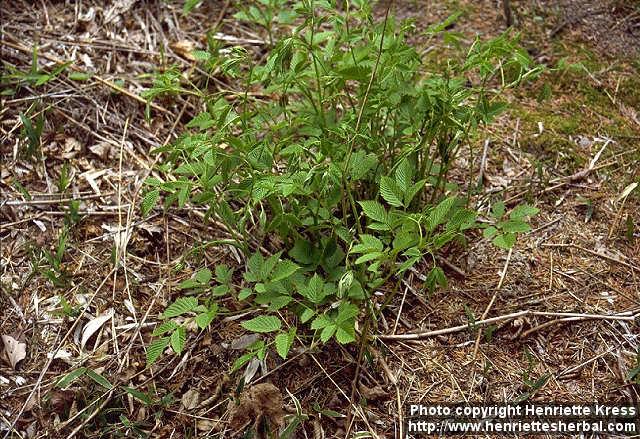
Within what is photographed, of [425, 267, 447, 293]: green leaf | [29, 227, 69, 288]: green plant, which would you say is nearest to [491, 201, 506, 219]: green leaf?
[425, 267, 447, 293]: green leaf

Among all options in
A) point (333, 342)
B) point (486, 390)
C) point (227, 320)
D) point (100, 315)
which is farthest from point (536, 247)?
point (100, 315)

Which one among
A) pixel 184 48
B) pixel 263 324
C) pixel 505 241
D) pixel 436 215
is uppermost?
pixel 436 215

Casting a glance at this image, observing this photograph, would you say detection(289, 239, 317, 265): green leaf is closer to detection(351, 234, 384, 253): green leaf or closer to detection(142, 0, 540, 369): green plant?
detection(142, 0, 540, 369): green plant

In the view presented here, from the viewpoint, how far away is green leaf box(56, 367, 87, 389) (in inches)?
86.2

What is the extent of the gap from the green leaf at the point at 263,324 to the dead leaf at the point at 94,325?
0.67 m

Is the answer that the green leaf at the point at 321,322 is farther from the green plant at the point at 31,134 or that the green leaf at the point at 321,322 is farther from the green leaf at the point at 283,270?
the green plant at the point at 31,134

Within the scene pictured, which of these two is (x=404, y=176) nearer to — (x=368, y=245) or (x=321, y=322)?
(x=368, y=245)

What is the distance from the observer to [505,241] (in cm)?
203

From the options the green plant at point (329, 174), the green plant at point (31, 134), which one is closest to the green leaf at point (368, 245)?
the green plant at point (329, 174)

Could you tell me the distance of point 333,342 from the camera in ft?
7.40

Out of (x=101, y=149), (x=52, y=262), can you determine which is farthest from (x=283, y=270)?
(x=101, y=149)

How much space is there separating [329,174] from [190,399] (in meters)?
0.88

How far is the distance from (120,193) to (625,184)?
205 centimetres

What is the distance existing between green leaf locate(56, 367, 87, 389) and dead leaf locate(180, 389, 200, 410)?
1.14ft
